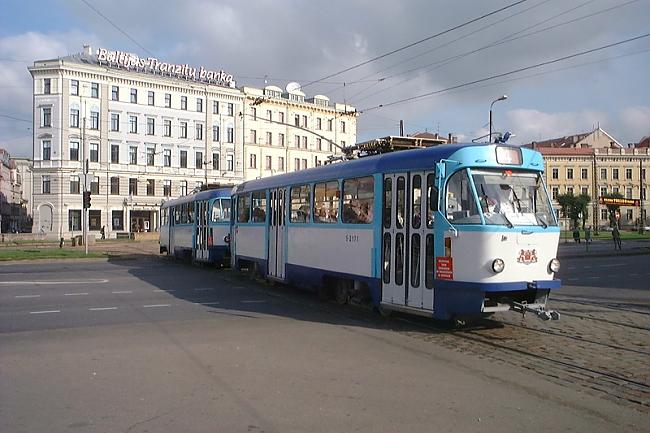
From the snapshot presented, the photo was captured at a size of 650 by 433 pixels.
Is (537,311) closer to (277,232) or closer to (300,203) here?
(300,203)

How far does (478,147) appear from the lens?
969cm

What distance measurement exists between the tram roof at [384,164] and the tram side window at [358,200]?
0.17 metres

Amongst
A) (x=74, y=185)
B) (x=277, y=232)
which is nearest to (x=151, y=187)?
(x=74, y=185)

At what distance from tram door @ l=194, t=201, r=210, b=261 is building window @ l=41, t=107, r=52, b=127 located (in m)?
50.3

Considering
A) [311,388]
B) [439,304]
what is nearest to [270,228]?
[439,304]

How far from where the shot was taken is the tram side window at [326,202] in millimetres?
12789

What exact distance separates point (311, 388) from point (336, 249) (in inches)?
239

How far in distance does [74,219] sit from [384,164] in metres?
64.3

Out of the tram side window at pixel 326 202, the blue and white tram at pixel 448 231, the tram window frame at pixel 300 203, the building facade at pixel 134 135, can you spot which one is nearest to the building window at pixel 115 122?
the building facade at pixel 134 135

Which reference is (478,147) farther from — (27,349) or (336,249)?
(27,349)

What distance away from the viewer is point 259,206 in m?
17.3

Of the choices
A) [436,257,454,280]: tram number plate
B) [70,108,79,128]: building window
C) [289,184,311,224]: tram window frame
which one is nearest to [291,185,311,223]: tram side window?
[289,184,311,224]: tram window frame

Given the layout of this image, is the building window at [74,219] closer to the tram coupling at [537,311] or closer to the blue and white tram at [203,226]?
the blue and white tram at [203,226]

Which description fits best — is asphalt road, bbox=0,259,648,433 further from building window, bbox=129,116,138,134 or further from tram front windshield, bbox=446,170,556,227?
building window, bbox=129,116,138,134
